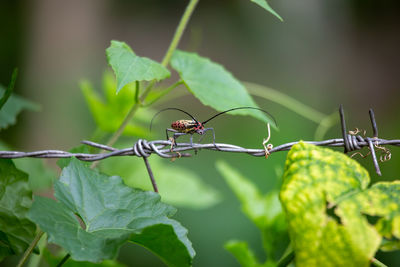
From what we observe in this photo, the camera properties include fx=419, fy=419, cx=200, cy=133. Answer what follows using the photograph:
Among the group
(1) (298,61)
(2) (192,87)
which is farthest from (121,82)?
(1) (298,61)

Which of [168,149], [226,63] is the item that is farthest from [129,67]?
[226,63]

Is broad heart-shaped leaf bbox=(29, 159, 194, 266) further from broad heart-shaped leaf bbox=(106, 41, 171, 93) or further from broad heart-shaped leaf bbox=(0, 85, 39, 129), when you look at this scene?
broad heart-shaped leaf bbox=(0, 85, 39, 129)

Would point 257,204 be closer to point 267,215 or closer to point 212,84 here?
point 267,215

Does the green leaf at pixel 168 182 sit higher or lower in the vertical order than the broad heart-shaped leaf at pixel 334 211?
lower

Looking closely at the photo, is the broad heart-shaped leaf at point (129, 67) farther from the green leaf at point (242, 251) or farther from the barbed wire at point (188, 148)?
the green leaf at point (242, 251)

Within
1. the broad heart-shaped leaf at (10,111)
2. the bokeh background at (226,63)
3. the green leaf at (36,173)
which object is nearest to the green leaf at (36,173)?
the green leaf at (36,173)

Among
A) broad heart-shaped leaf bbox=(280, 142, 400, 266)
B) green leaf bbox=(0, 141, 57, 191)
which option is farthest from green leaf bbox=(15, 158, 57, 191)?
broad heart-shaped leaf bbox=(280, 142, 400, 266)

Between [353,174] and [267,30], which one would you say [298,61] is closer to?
[267,30]
